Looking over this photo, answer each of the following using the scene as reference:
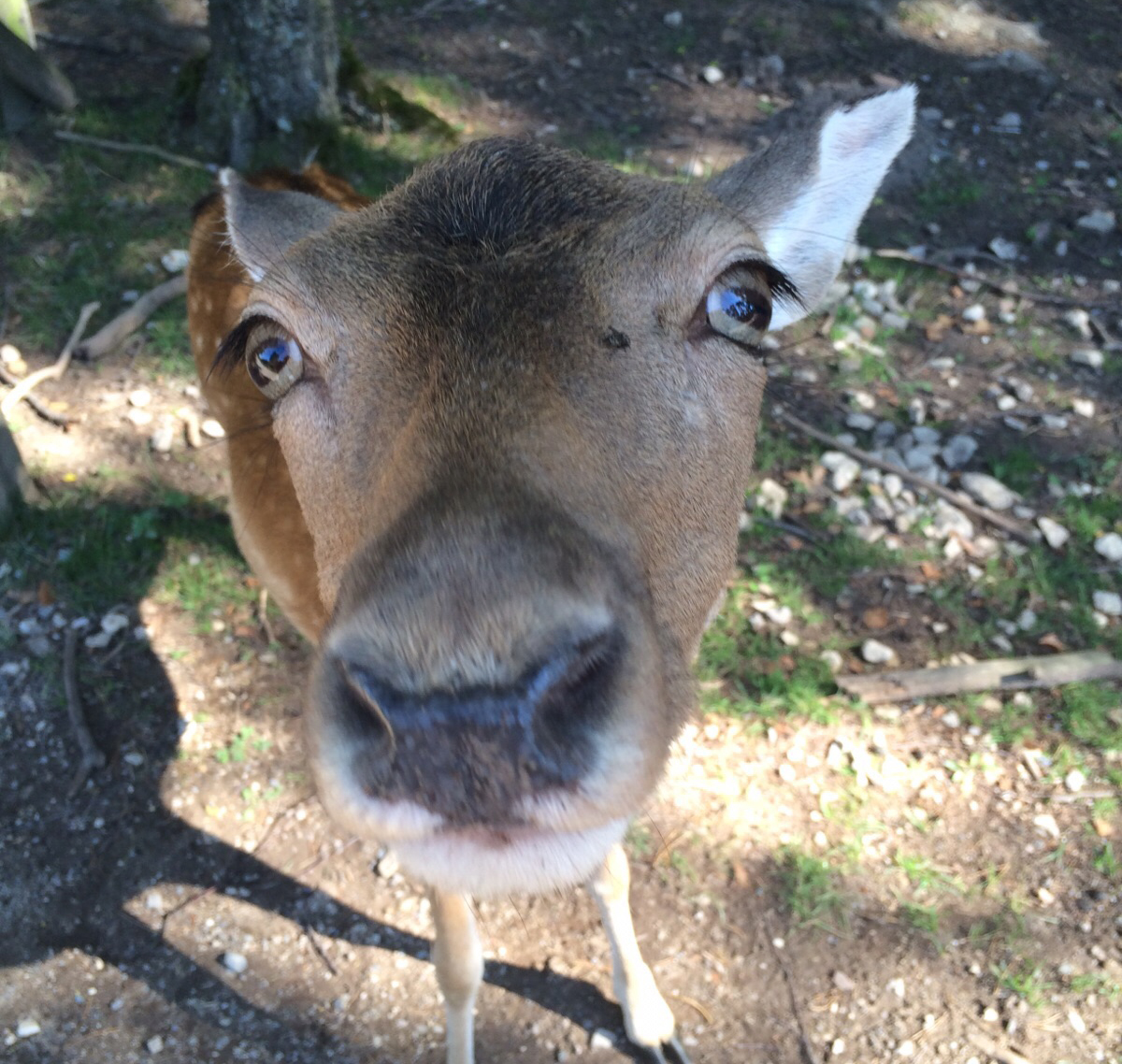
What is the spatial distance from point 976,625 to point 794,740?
4.23ft

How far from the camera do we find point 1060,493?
5.90 m

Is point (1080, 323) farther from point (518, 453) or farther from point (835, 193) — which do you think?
point (518, 453)

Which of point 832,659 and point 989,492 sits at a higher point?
point 989,492

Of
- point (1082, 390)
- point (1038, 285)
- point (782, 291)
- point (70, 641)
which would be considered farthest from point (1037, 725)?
point (70, 641)

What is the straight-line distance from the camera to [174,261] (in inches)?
266

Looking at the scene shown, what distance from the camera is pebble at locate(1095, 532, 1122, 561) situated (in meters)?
5.61

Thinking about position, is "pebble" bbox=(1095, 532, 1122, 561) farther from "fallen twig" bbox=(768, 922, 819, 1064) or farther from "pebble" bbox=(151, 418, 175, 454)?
"pebble" bbox=(151, 418, 175, 454)

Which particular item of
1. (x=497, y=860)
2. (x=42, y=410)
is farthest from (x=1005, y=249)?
(x=497, y=860)

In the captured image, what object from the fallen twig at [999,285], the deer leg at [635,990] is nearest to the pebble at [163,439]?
the deer leg at [635,990]

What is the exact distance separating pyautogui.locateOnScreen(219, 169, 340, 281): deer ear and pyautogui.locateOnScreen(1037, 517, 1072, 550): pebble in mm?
4390

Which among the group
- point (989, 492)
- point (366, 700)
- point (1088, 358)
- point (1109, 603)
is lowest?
point (1109, 603)

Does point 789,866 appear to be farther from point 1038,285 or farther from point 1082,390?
point 1038,285

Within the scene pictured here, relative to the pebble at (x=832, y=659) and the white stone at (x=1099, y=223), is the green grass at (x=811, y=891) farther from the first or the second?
the white stone at (x=1099, y=223)

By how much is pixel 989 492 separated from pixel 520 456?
4653mm
